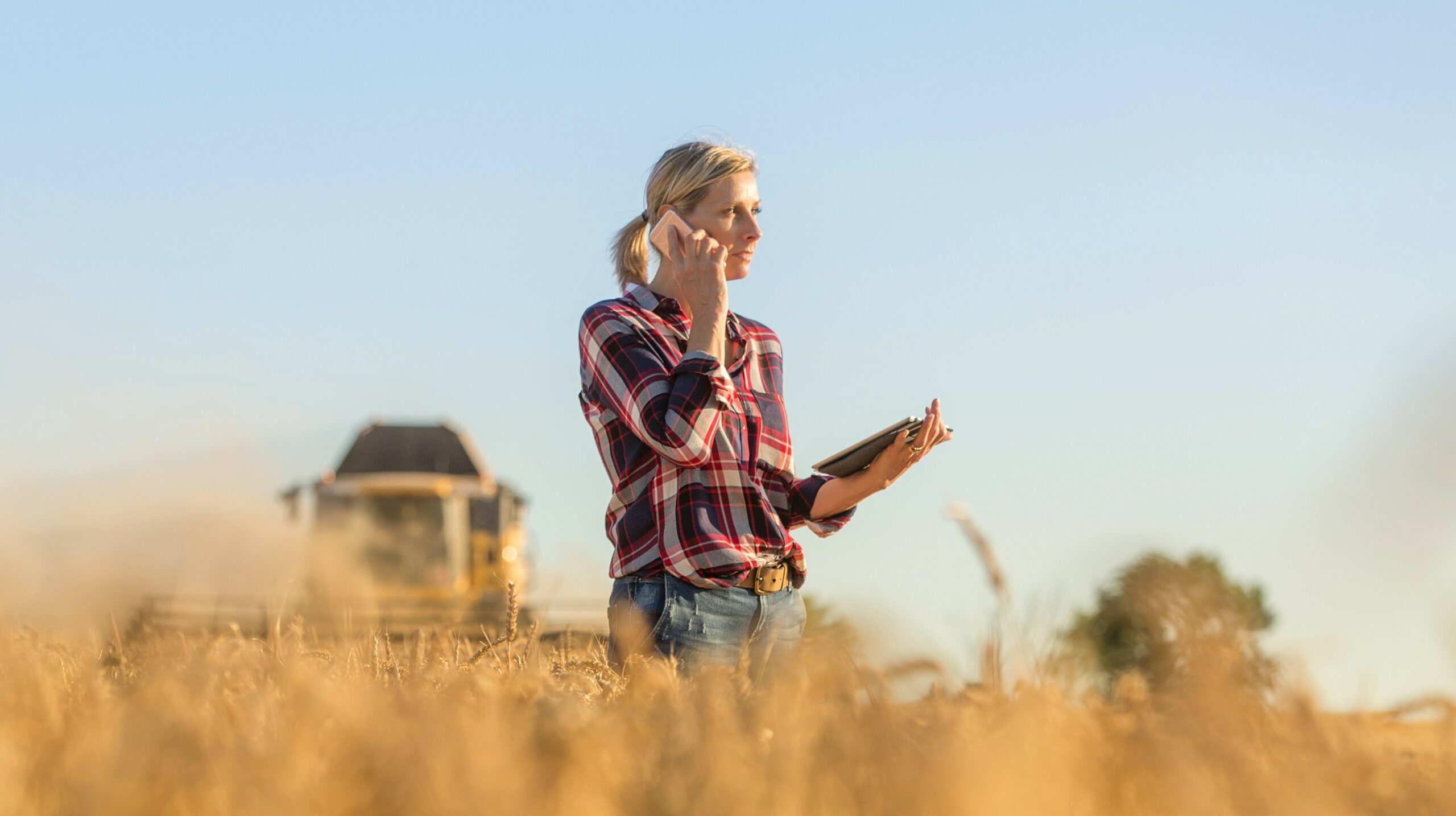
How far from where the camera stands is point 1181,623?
1.11m

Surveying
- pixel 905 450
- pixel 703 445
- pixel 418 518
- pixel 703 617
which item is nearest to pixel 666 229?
pixel 703 445

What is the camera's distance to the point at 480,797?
3.08ft

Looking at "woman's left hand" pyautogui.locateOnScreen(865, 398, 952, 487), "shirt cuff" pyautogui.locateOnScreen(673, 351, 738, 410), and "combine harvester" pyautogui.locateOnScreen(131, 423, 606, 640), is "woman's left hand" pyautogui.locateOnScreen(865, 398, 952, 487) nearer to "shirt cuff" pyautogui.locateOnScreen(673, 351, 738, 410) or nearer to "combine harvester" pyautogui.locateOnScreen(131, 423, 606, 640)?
"shirt cuff" pyautogui.locateOnScreen(673, 351, 738, 410)

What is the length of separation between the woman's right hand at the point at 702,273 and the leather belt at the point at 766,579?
0.54 m

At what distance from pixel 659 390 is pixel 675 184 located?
0.65 m

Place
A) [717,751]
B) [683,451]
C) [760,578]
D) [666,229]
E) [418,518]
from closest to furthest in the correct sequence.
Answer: [717,751]
[683,451]
[760,578]
[666,229]
[418,518]

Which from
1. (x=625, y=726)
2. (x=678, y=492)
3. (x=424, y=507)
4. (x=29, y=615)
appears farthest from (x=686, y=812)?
(x=424, y=507)

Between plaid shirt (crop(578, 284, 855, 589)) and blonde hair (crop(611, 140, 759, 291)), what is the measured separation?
205mm

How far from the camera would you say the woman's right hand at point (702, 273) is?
9.75 feet

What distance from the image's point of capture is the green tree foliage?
3.49 ft

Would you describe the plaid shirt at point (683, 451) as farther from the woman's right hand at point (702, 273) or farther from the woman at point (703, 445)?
the woman's right hand at point (702, 273)

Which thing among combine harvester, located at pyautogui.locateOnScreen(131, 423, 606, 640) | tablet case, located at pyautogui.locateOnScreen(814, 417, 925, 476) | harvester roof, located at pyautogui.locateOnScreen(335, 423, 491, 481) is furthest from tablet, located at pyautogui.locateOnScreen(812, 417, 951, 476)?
harvester roof, located at pyautogui.locateOnScreen(335, 423, 491, 481)

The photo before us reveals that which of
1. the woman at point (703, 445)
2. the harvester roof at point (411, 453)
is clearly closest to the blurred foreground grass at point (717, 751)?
the woman at point (703, 445)

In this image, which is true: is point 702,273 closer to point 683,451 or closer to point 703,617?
point 683,451
